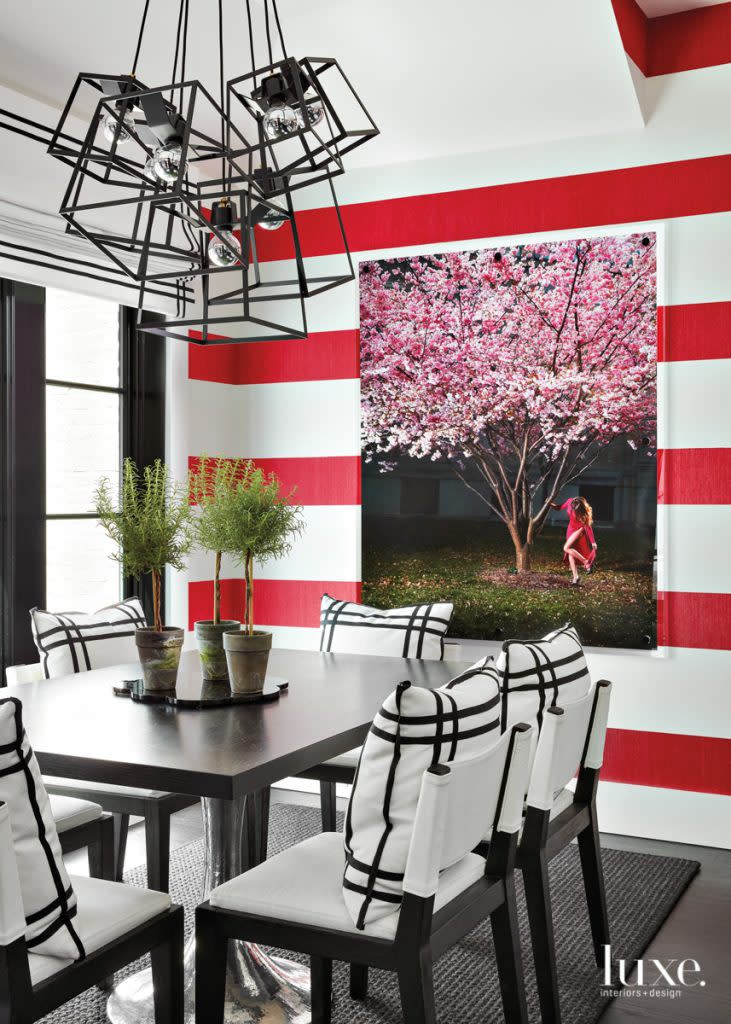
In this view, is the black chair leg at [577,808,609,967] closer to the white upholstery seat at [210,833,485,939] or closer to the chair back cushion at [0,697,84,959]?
the white upholstery seat at [210,833,485,939]

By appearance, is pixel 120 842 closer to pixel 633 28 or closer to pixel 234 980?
pixel 234 980

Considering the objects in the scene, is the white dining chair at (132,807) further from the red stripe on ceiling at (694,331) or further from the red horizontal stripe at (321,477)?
the red stripe on ceiling at (694,331)

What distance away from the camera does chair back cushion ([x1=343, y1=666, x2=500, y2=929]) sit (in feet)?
5.46

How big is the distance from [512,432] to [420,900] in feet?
8.36

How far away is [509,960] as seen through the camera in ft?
6.61

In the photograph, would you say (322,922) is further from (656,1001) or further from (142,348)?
(142,348)

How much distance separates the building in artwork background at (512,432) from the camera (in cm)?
376

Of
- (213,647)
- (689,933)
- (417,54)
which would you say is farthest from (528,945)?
(417,54)

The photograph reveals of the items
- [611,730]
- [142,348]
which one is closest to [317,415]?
[142,348]

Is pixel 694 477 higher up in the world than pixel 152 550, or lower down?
higher up

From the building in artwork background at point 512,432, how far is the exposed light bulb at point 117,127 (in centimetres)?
212

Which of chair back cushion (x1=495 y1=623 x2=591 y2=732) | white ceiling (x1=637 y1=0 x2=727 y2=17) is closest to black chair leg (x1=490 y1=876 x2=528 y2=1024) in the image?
chair back cushion (x1=495 y1=623 x2=591 y2=732)

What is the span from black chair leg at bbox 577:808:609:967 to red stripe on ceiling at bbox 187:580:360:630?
6.29 feet

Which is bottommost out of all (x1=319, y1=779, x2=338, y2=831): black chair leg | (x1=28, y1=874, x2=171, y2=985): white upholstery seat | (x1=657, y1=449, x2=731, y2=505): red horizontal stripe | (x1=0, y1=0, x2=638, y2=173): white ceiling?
(x1=319, y1=779, x2=338, y2=831): black chair leg
